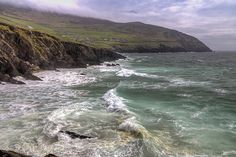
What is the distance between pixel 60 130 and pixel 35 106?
423 inches

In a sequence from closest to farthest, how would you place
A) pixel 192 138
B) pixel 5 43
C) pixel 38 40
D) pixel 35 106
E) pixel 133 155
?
pixel 133 155, pixel 192 138, pixel 35 106, pixel 5 43, pixel 38 40

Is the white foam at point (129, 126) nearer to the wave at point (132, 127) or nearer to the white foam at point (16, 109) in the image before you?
the wave at point (132, 127)

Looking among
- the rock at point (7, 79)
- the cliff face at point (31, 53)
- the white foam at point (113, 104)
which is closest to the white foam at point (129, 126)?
the white foam at point (113, 104)

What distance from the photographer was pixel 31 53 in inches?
2955

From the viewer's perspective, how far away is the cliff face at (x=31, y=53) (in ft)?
195

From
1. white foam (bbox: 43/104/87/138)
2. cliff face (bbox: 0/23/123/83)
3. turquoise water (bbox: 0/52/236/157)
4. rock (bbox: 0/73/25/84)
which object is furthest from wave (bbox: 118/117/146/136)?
cliff face (bbox: 0/23/123/83)

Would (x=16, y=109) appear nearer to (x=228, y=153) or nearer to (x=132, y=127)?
(x=132, y=127)

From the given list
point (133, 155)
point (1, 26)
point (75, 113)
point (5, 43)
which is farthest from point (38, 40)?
point (133, 155)

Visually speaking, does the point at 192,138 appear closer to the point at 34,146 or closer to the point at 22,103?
the point at 34,146

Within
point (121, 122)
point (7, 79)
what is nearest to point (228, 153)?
point (121, 122)

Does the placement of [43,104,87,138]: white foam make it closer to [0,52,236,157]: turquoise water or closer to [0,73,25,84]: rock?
[0,52,236,157]: turquoise water

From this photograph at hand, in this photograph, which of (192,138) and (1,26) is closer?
(192,138)

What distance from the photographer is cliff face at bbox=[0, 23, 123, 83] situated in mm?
59353

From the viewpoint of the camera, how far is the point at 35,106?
1430 inches
